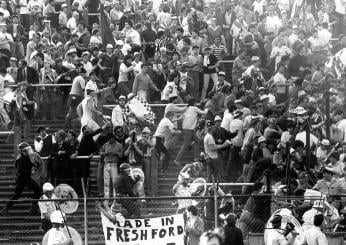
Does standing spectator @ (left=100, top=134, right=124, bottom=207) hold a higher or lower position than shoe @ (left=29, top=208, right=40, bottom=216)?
higher

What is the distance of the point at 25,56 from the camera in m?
40.9

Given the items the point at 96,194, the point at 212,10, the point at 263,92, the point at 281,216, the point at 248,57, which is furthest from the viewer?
the point at 212,10

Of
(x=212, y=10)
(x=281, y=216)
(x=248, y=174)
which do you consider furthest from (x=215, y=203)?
(x=212, y=10)

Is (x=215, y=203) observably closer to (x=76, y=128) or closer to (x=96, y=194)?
(x=96, y=194)

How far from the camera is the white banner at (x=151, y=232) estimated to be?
28.5 m

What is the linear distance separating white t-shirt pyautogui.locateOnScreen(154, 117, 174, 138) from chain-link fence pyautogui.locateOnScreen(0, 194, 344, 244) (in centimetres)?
308

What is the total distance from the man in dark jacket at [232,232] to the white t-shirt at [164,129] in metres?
8.03

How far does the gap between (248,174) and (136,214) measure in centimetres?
377

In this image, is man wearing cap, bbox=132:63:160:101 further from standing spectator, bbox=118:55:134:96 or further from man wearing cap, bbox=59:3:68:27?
man wearing cap, bbox=59:3:68:27

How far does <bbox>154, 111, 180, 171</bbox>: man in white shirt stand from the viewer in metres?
34.9

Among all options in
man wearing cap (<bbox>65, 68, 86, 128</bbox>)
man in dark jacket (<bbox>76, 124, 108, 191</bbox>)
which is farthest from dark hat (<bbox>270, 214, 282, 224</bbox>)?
man wearing cap (<bbox>65, 68, 86, 128</bbox>)

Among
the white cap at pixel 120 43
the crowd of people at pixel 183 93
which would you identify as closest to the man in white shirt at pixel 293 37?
the crowd of people at pixel 183 93

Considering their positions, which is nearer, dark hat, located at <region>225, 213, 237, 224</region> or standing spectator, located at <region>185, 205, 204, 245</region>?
dark hat, located at <region>225, 213, 237, 224</region>

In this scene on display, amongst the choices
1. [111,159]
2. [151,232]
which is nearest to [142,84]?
[111,159]
